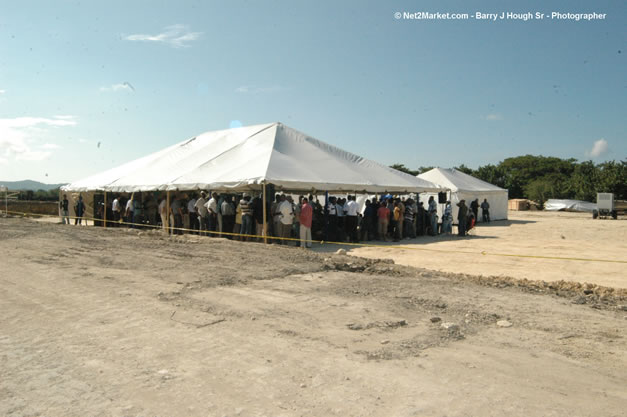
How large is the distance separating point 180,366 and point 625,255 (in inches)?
505

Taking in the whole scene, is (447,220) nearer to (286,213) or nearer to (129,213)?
(286,213)

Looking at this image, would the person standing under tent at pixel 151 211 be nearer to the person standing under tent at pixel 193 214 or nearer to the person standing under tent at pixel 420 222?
the person standing under tent at pixel 193 214

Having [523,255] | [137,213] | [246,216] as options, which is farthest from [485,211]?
[137,213]

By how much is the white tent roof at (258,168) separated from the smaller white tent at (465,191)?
7.02 m

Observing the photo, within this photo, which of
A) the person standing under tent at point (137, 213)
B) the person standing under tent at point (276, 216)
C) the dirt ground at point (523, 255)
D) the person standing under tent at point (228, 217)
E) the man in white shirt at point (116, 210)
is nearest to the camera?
the dirt ground at point (523, 255)

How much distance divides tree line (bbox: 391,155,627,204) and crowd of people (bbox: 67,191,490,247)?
32.6m

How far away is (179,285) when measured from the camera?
752 cm

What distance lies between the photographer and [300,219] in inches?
552

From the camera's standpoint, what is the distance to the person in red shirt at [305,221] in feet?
45.2

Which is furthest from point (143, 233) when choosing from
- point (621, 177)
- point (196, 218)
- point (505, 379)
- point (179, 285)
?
point (621, 177)

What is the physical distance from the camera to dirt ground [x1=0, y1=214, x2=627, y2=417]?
3441mm

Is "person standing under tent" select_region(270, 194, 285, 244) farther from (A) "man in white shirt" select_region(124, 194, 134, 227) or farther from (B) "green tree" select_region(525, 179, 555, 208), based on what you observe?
(B) "green tree" select_region(525, 179, 555, 208)

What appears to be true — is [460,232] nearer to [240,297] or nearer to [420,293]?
[420,293]

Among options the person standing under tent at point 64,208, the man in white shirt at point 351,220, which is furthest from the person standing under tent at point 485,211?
the person standing under tent at point 64,208
